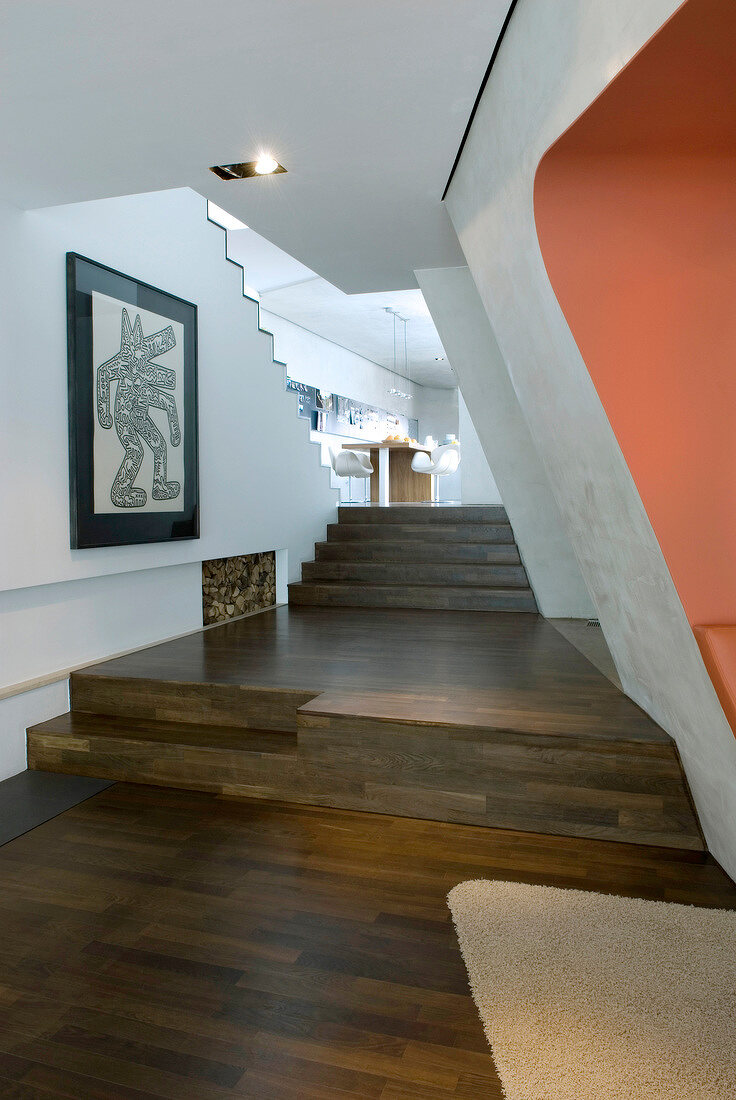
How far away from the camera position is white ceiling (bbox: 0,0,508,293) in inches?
84.4

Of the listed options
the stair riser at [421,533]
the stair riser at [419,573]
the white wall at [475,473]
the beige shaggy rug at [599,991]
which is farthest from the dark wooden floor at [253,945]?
the white wall at [475,473]

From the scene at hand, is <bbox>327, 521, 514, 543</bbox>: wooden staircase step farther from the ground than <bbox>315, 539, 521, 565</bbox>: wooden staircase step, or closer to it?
farther from the ground

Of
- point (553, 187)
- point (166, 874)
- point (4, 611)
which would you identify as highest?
point (553, 187)

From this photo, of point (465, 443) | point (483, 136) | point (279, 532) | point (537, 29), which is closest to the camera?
point (537, 29)

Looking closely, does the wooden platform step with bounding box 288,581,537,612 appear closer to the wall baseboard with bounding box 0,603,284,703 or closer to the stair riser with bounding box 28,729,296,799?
the wall baseboard with bounding box 0,603,284,703

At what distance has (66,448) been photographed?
12.3ft

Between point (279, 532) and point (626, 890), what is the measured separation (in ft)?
14.4

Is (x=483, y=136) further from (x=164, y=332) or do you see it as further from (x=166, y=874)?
(x=166, y=874)

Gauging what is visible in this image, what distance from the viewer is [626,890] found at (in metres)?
2.36

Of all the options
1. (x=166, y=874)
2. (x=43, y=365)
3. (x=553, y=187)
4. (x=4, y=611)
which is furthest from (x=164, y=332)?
(x=166, y=874)

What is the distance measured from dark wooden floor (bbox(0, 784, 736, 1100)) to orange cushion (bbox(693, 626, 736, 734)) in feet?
2.23

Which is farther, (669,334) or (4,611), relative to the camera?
(4,611)

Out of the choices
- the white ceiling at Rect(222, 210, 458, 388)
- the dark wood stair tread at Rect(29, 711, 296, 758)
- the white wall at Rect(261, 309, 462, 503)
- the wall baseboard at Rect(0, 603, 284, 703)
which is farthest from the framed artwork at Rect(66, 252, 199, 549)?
the white wall at Rect(261, 309, 462, 503)

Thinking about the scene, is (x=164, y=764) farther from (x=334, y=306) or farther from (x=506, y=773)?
(x=334, y=306)
